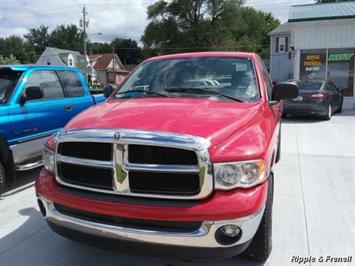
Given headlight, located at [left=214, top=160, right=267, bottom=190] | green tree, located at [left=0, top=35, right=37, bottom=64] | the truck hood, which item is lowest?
headlight, located at [left=214, top=160, right=267, bottom=190]

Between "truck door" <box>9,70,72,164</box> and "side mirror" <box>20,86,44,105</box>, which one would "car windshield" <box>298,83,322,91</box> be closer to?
"truck door" <box>9,70,72,164</box>

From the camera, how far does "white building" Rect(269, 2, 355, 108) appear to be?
16.7 m

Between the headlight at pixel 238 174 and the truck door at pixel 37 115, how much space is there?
386 centimetres

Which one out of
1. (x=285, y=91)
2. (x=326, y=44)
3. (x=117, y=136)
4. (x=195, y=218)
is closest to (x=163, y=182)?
(x=195, y=218)

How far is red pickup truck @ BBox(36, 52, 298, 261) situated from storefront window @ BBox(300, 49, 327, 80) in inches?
602

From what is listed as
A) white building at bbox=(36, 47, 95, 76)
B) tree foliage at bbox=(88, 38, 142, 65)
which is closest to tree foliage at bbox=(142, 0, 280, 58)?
white building at bbox=(36, 47, 95, 76)

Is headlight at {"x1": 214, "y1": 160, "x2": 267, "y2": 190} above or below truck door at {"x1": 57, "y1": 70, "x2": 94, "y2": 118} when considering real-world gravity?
below

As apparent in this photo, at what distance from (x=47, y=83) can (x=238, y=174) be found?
4.73 meters

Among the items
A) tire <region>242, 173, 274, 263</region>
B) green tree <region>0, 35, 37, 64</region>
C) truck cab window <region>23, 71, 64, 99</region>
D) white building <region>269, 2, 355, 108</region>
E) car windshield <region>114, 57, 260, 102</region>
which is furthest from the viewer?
green tree <region>0, 35, 37, 64</region>

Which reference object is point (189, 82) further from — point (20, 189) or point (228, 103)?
point (20, 189)

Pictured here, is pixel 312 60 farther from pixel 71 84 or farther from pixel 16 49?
pixel 16 49

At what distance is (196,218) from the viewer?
2.75 metres

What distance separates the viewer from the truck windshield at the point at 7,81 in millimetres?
5832

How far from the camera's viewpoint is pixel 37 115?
6.20 meters
